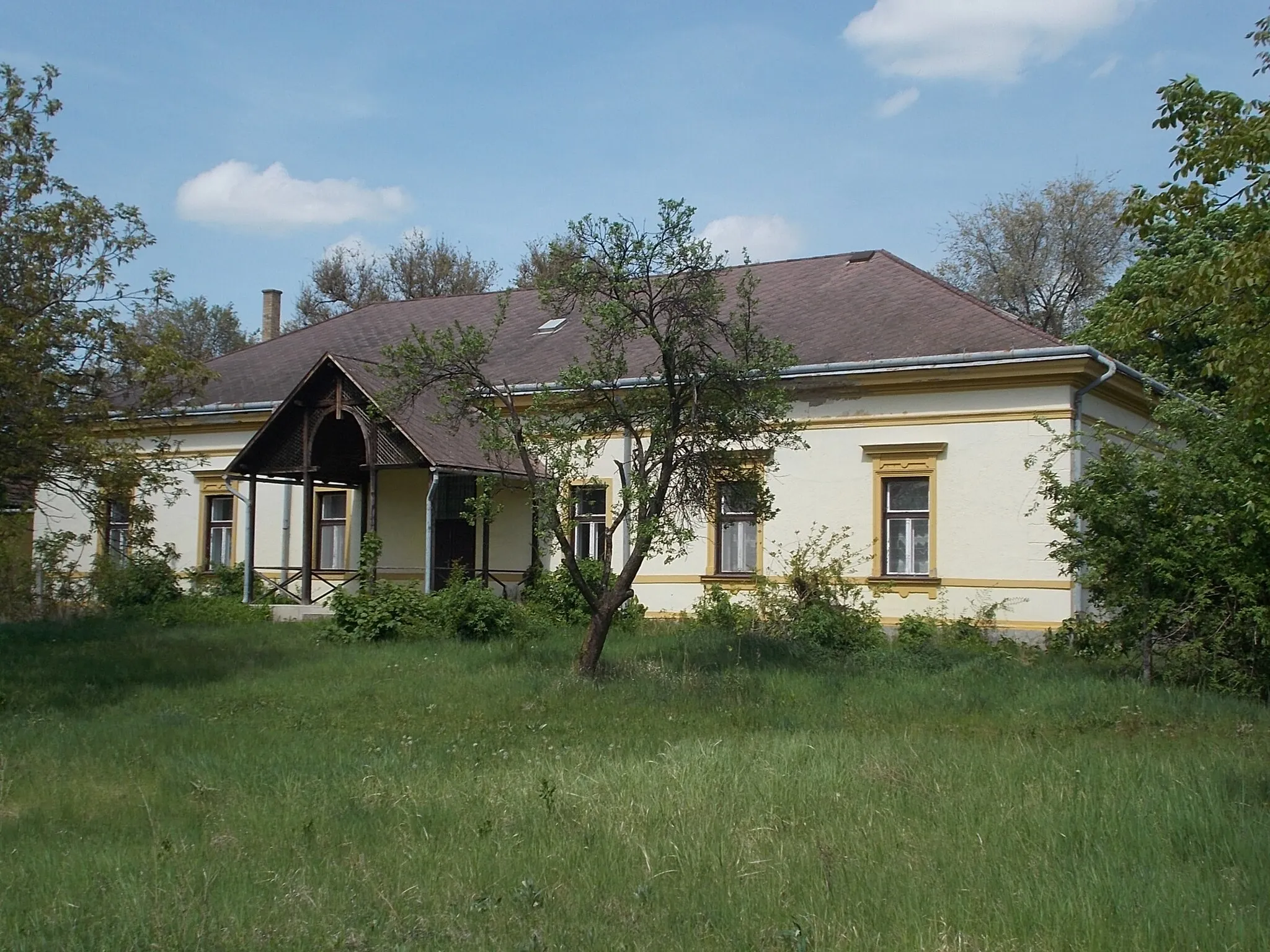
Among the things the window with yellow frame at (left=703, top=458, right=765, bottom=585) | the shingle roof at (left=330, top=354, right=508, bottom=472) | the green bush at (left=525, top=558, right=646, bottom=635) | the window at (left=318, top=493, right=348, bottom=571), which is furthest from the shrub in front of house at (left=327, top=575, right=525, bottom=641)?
the window at (left=318, top=493, right=348, bottom=571)

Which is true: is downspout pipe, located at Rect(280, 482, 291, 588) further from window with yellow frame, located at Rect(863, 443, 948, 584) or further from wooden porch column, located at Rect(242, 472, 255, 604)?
window with yellow frame, located at Rect(863, 443, 948, 584)

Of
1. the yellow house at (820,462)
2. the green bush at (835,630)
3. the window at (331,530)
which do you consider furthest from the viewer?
the window at (331,530)

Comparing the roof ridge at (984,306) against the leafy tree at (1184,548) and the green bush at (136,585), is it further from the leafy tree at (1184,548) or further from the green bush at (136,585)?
the green bush at (136,585)

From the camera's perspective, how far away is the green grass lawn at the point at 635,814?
5.81 metres

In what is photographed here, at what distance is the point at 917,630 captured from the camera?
18500mm

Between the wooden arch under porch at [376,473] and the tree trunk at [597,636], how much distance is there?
2.96m

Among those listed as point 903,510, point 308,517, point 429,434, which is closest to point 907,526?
point 903,510

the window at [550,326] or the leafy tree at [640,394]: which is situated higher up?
the window at [550,326]

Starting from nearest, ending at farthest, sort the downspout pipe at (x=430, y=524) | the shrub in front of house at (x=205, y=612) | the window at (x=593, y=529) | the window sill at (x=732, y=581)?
the downspout pipe at (x=430, y=524)
the window sill at (x=732, y=581)
the shrub in front of house at (x=205, y=612)
the window at (x=593, y=529)

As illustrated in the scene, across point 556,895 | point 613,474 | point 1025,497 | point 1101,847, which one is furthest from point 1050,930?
point 613,474

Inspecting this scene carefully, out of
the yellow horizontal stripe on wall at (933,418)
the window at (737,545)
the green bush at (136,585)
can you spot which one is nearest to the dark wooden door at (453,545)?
the window at (737,545)

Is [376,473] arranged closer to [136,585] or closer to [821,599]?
[136,585]

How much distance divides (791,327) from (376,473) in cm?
796

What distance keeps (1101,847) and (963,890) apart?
1.22m
